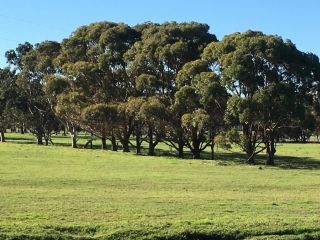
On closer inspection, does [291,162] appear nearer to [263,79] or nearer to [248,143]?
[248,143]

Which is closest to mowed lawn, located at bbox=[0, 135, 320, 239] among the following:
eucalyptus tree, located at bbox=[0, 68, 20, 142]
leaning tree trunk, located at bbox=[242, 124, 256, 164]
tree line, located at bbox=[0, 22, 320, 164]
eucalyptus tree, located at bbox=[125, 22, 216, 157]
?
tree line, located at bbox=[0, 22, 320, 164]

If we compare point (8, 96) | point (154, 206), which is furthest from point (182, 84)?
point (8, 96)

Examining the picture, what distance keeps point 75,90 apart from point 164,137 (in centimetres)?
1194

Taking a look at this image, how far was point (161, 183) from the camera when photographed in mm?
26734

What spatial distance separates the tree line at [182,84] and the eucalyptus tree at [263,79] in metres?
0.08

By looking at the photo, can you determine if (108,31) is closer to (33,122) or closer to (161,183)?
(33,122)

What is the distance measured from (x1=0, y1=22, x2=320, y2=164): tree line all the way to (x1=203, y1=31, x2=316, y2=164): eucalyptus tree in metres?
0.08

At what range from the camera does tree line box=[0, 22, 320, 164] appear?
43656 millimetres

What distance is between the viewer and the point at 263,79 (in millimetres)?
43844

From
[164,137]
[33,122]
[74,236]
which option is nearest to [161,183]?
[74,236]

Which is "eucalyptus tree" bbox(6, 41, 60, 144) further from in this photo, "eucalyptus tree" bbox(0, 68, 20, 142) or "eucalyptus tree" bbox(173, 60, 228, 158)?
"eucalyptus tree" bbox(173, 60, 228, 158)

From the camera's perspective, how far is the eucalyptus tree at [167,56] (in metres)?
52.2

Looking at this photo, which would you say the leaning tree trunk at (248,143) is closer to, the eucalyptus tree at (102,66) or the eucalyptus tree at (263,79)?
the eucalyptus tree at (263,79)

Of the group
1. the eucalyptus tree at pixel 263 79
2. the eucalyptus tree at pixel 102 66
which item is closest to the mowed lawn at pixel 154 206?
the eucalyptus tree at pixel 263 79
